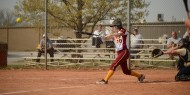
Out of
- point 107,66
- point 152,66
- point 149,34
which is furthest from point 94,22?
point 149,34

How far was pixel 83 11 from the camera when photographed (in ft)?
62.7

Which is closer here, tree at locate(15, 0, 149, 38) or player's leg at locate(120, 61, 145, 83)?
player's leg at locate(120, 61, 145, 83)

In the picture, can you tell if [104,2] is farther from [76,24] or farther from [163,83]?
[163,83]

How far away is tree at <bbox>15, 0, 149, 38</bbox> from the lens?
18938mm

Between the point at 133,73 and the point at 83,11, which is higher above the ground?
the point at 83,11

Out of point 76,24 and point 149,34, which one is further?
point 149,34

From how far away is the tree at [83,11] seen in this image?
62.1 feet

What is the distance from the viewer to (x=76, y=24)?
1966 cm

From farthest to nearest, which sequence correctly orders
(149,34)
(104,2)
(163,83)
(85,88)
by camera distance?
1. (149,34)
2. (104,2)
3. (163,83)
4. (85,88)

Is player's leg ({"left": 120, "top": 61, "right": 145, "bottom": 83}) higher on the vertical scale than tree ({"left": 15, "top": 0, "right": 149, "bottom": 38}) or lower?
lower

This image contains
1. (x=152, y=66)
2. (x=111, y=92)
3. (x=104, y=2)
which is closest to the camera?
(x=111, y=92)

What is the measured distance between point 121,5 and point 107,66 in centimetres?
348

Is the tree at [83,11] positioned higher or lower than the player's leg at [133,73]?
higher

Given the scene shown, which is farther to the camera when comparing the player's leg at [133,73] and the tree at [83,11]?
the tree at [83,11]
